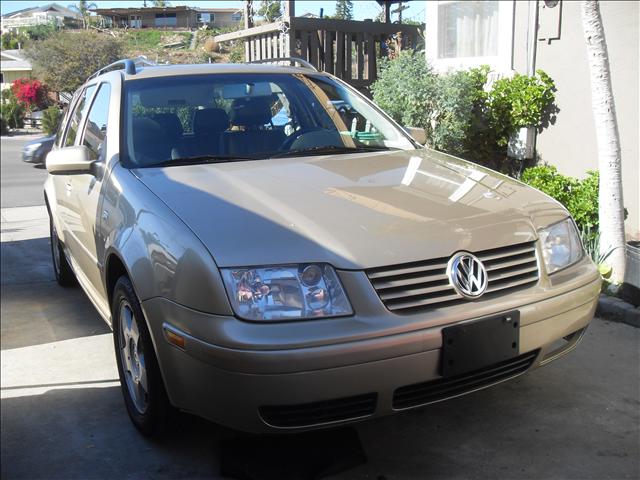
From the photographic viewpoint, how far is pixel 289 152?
3701mm

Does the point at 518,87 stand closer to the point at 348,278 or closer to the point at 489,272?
the point at 489,272

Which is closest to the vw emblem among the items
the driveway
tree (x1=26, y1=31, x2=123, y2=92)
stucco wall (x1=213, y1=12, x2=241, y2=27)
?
the driveway

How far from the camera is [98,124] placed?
13.3 feet

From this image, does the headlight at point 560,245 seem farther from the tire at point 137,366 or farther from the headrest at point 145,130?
the headrest at point 145,130

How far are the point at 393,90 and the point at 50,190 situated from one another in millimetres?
3780

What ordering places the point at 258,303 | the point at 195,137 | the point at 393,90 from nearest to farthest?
the point at 258,303, the point at 195,137, the point at 393,90

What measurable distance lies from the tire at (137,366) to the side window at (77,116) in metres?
1.81

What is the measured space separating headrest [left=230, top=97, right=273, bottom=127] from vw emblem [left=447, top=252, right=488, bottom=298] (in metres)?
1.68

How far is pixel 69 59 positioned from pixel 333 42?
27.7ft

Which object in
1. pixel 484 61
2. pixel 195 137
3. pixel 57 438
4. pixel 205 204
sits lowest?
pixel 57 438

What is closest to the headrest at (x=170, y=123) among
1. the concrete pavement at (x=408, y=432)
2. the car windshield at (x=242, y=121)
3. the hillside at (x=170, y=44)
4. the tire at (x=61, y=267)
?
the car windshield at (x=242, y=121)

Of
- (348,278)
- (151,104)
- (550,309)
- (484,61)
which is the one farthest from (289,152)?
(484,61)

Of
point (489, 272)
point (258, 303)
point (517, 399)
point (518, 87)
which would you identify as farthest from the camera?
point (518, 87)

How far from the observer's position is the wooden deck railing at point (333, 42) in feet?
29.5
